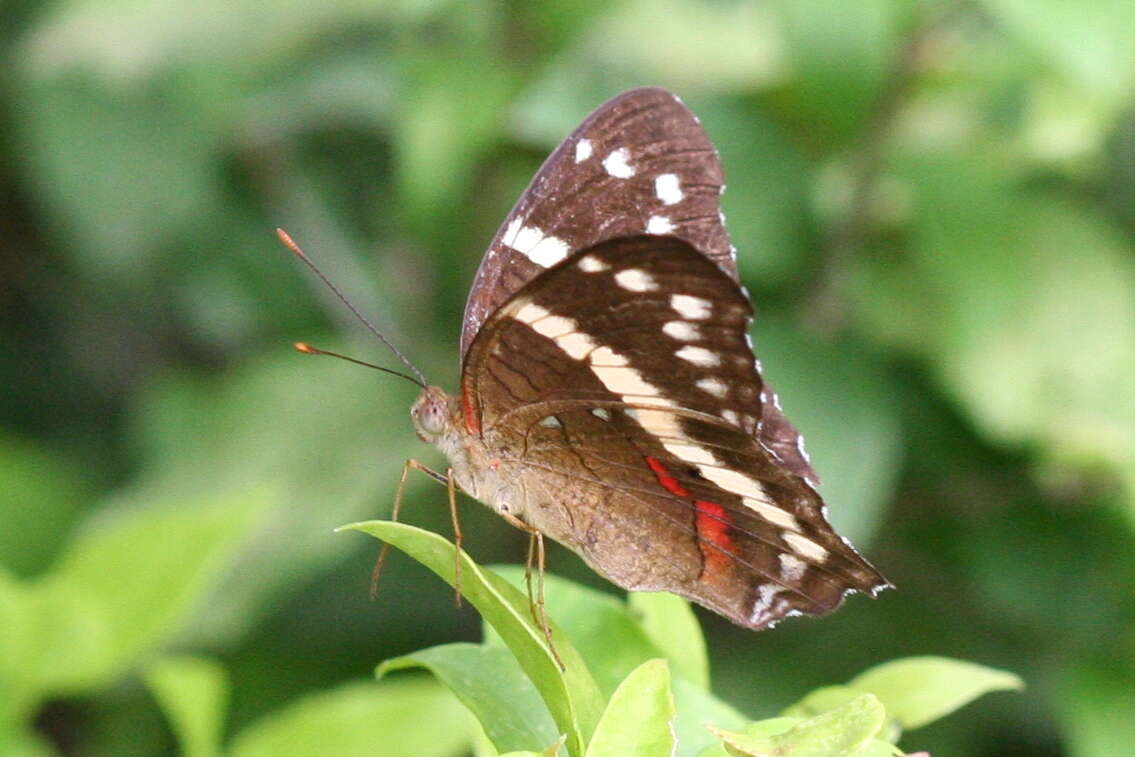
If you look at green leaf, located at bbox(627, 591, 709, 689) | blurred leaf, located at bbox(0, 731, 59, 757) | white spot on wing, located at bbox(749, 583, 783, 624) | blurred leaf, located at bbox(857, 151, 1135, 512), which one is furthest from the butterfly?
blurred leaf, located at bbox(857, 151, 1135, 512)

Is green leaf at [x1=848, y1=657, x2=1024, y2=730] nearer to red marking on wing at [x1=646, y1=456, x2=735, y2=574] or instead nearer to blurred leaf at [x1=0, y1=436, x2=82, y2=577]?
red marking on wing at [x1=646, y1=456, x2=735, y2=574]

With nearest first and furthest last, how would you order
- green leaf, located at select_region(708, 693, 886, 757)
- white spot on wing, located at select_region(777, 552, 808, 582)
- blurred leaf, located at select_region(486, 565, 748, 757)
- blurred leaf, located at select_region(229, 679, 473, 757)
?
green leaf, located at select_region(708, 693, 886, 757) < blurred leaf, located at select_region(486, 565, 748, 757) < white spot on wing, located at select_region(777, 552, 808, 582) < blurred leaf, located at select_region(229, 679, 473, 757)

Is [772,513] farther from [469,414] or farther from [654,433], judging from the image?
[469,414]

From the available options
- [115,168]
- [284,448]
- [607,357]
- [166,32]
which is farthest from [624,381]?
[115,168]

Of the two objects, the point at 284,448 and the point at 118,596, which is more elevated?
the point at 284,448

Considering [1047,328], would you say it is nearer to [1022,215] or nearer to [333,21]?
[1022,215]

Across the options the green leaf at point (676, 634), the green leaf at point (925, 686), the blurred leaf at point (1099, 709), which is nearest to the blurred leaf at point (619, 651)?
the green leaf at point (676, 634)

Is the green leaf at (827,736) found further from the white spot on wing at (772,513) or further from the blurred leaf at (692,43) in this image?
the blurred leaf at (692,43)
